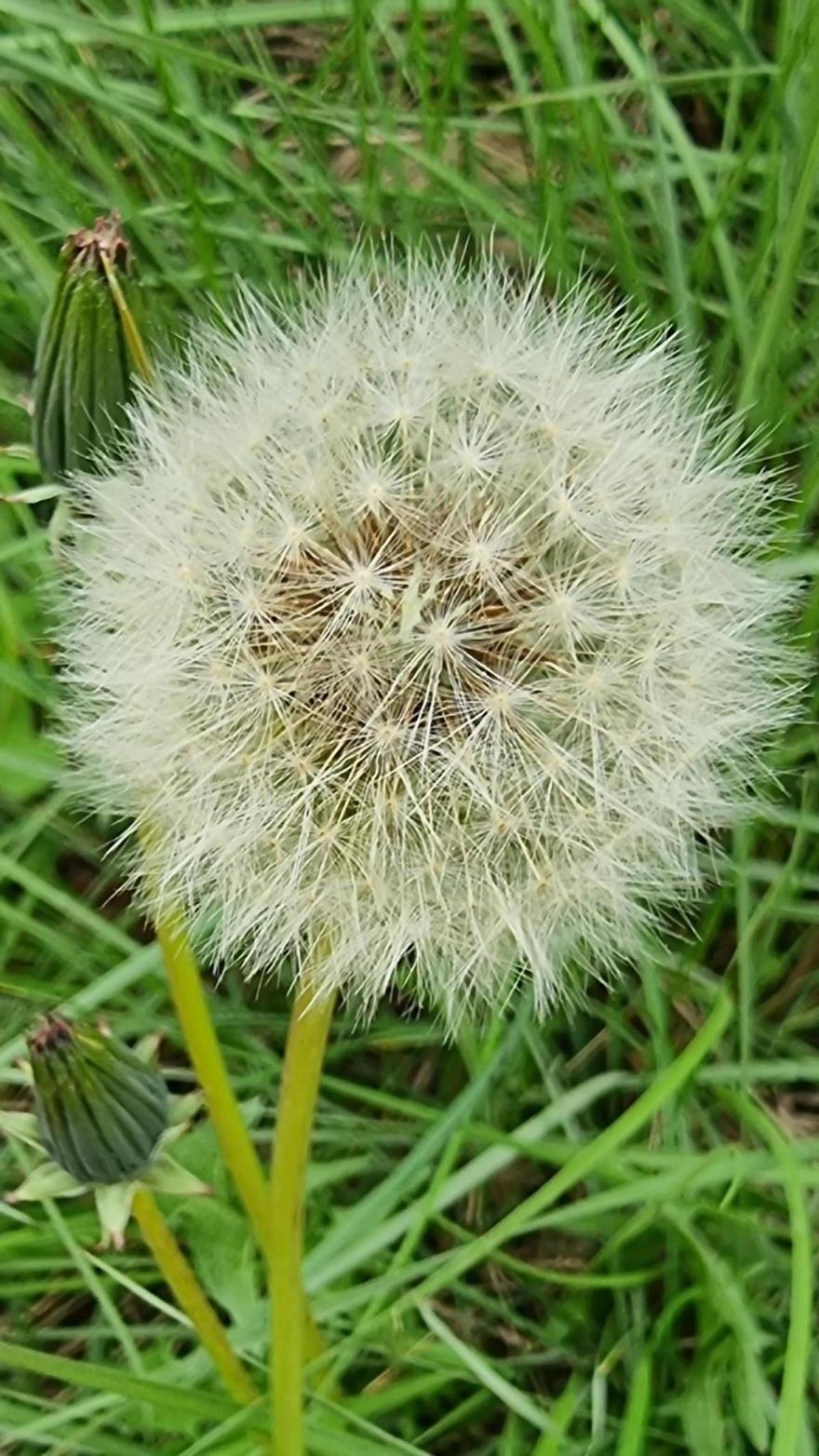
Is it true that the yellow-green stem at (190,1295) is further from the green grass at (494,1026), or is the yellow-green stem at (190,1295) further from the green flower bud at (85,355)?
the green flower bud at (85,355)

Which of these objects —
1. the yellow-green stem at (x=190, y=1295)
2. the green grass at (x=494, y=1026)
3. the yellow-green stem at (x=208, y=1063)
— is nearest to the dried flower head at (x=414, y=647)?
the yellow-green stem at (x=208, y=1063)

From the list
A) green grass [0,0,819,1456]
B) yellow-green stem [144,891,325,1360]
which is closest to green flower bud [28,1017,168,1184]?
yellow-green stem [144,891,325,1360]

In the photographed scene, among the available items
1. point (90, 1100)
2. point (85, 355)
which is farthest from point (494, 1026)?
point (85, 355)

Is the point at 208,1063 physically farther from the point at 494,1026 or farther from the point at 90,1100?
the point at 494,1026

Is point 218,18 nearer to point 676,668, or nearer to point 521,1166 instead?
point 676,668

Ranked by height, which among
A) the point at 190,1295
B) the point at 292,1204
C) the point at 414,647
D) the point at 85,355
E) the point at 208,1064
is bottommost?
the point at 190,1295

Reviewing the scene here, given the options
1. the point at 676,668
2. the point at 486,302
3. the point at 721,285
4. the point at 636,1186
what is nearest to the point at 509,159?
the point at 721,285

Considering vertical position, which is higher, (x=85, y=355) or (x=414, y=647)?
(x=85, y=355)
